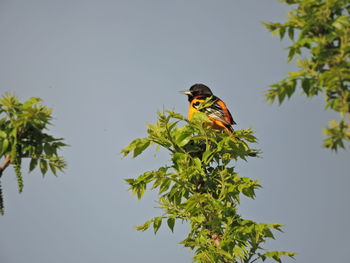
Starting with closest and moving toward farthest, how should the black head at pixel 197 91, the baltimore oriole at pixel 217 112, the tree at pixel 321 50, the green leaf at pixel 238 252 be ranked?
Result: the tree at pixel 321 50 < the green leaf at pixel 238 252 < the baltimore oriole at pixel 217 112 < the black head at pixel 197 91

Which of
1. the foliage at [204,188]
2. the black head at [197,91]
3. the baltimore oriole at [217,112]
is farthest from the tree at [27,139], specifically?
the black head at [197,91]

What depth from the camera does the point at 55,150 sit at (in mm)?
4199

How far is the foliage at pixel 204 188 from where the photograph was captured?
5863 mm

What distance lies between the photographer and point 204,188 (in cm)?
646

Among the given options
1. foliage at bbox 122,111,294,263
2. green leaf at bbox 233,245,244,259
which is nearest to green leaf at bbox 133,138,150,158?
foliage at bbox 122,111,294,263

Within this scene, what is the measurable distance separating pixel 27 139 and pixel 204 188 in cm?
300

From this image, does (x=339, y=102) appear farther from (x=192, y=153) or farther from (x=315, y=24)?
(x=192, y=153)

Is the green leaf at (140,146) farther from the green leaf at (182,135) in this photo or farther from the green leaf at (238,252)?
the green leaf at (238,252)

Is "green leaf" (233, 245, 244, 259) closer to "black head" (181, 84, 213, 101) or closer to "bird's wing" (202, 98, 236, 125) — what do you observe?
"bird's wing" (202, 98, 236, 125)

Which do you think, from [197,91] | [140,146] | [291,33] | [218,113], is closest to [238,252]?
[140,146]

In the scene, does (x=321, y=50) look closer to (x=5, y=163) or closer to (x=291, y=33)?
(x=291, y=33)

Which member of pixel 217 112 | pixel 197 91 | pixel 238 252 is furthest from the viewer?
pixel 197 91

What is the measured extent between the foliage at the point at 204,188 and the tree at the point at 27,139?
6.66 ft

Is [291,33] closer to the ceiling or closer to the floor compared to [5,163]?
closer to the ceiling
